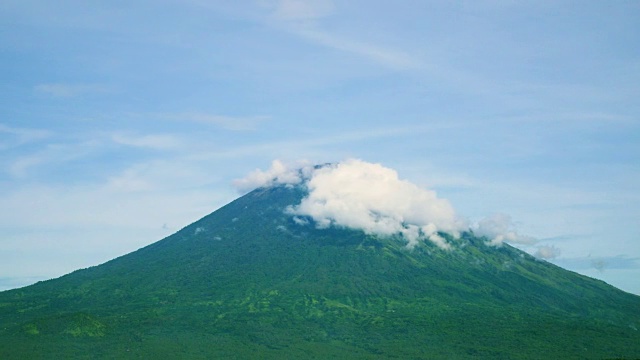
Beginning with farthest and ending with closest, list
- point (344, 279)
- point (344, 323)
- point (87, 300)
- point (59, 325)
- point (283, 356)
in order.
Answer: point (344, 279) → point (87, 300) → point (344, 323) → point (59, 325) → point (283, 356)

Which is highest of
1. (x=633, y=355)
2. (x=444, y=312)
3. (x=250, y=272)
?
(x=250, y=272)

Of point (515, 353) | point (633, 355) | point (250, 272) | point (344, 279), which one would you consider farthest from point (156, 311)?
point (633, 355)

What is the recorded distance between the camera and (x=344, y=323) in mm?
160250

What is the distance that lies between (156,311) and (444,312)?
7336cm

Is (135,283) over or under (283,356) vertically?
over

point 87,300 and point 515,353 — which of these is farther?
point 87,300

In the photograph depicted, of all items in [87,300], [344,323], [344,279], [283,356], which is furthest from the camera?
[344,279]

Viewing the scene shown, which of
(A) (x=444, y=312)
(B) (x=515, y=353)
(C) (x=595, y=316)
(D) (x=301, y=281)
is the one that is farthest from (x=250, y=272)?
(C) (x=595, y=316)

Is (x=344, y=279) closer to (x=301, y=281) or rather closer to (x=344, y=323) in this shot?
(x=301, y=281)

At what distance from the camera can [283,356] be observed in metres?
136

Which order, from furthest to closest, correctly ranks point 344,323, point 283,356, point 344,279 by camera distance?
point 344,279 → point 344,323 → point 283,356

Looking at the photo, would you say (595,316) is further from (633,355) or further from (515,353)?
(515,353)

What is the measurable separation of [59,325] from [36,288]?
58.5 meters

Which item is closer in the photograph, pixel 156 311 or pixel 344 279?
pixel 156 311
